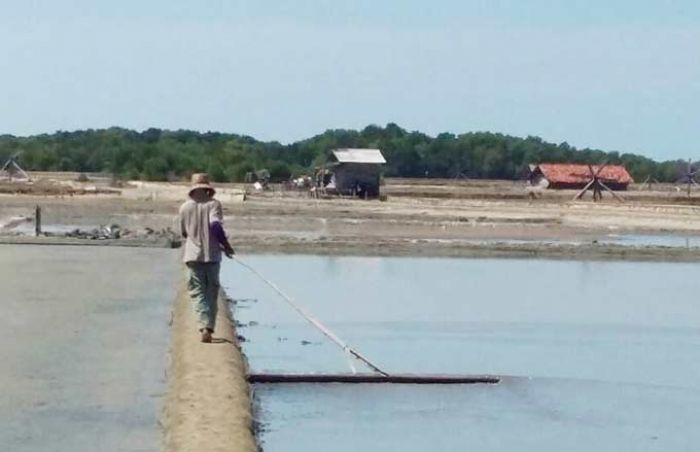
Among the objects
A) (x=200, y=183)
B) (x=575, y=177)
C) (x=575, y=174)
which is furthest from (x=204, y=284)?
(x=575, y=174)

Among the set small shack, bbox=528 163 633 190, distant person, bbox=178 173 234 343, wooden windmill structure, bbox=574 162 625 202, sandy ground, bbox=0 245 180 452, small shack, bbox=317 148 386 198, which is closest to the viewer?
sandy ground, bbox=0 245 180 452

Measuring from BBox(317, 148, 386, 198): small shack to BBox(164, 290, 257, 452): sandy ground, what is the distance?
56.7 metres

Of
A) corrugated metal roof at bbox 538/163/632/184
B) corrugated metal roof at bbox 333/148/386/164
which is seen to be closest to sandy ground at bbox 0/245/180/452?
corrugated metal roof at bbox 333/148/386/164

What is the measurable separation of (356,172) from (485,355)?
55452 mm

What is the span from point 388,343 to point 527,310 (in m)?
5.31

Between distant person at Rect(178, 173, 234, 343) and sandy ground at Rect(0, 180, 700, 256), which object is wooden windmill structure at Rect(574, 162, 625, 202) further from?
distant person at Rect(178, 173, 234, 343)

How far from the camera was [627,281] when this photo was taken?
2833cm

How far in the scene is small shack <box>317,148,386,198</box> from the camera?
70.1m

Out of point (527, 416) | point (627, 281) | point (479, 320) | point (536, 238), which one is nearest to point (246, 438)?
point (527, 416)

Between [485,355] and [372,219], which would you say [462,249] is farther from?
[485,355]

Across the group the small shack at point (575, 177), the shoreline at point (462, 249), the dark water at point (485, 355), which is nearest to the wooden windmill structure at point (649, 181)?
the small shack at point (575, 177)

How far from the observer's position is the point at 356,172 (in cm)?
7125

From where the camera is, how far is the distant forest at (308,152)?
103688mm

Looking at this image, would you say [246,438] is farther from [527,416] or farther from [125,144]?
[125,144]
